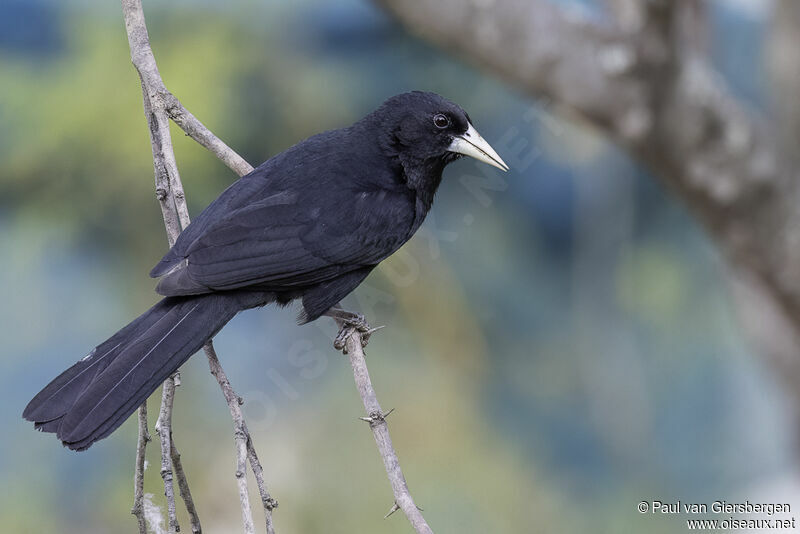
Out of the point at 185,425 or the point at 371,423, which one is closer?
the point at 371,423

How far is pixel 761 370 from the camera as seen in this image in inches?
166

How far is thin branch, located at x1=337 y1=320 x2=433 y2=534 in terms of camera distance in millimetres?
1391

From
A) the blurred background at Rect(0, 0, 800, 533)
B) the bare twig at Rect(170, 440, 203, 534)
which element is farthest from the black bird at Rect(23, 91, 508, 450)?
the blurred background at Rect(0, 0, 800, 533)

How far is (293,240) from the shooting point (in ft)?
6.15

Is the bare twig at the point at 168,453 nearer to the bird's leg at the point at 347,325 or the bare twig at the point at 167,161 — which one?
the bare twig at the point at 167,161

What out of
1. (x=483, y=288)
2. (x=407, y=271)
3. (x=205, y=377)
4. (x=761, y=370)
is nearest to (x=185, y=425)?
(x=205, y=377)

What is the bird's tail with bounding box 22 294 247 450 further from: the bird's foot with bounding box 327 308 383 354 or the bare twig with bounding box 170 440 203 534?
the bird's foot with bounding box 327 308 383 354

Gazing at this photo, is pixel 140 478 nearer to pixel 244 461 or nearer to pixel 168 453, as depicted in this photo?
pixel 168 453

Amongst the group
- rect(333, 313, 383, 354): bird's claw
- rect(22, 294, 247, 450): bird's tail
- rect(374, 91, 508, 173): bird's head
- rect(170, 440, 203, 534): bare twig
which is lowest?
rect(170, 440, 203, 534): bare twig

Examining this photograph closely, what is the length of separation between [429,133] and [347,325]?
1.63ft

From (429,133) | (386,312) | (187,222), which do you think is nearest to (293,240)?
(187,222)

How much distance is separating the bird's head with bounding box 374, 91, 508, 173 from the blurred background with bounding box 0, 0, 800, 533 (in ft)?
4.35

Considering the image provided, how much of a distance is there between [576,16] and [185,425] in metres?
2.18

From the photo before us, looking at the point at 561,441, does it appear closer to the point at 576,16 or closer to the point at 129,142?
the point at 576,16
